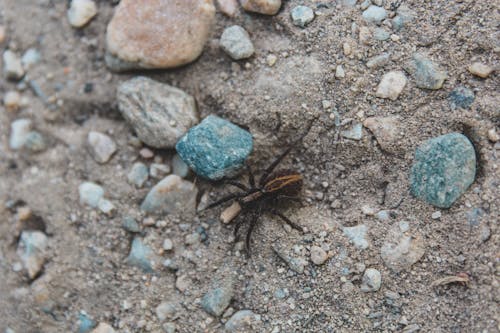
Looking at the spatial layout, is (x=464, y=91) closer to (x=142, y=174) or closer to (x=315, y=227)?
(x=315, y=227)

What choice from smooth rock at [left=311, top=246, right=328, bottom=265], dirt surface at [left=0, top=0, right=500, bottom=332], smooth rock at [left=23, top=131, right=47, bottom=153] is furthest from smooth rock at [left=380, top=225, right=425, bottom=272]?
smooth rock at [left=23, top=131, right=47, bottom=153]

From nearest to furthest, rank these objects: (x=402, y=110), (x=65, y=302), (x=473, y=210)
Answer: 1. (x=473, y=210)
2. (x=402, y=110)
3. (x=65, y=302)

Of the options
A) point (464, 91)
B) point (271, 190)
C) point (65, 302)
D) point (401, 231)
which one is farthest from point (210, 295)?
point (464, 91)

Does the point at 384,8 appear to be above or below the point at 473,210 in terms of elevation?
above

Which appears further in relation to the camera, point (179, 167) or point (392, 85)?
point (179, 167)

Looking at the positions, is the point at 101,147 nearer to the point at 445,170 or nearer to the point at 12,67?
the point at 12,67

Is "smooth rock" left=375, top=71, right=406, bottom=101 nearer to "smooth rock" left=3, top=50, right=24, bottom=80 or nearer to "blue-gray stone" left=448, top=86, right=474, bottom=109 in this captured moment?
"blue-gray stone" left=448, top=86, right=474, bottom=109

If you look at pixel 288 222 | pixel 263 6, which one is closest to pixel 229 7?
pixel 263 6
